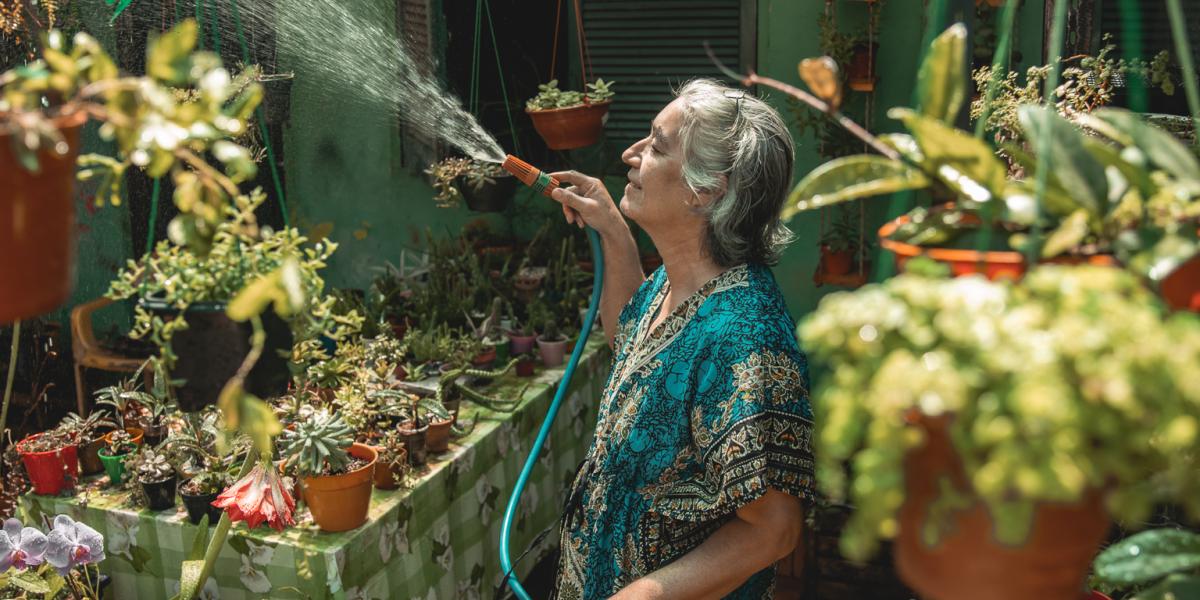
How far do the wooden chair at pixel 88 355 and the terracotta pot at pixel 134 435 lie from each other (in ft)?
2.40

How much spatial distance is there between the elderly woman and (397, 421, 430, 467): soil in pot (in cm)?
62

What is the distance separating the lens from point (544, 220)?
515cm

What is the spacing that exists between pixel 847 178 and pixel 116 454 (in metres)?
2.41

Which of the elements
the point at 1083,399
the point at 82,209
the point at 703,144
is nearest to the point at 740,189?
the point at 703,144

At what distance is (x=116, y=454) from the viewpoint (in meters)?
2.88

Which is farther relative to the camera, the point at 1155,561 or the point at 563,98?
the point at 563,98

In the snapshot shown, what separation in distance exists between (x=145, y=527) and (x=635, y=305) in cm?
135

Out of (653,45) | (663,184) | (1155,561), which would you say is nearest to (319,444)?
(663,184)

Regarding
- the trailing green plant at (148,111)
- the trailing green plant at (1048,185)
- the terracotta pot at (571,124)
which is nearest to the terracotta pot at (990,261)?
the trailing green plant at (1048,185)

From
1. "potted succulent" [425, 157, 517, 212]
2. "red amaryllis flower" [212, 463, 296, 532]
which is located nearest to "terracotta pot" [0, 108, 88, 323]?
"red amaryllis flower" [212, 463, 296, 532]

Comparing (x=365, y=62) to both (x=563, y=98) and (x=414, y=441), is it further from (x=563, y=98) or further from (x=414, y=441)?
(x=414, y=441)

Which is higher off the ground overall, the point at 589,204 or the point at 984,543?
the point at 984,543

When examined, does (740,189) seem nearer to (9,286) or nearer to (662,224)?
(662,224)

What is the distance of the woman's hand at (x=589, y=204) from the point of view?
8.93ft
